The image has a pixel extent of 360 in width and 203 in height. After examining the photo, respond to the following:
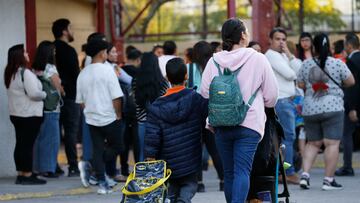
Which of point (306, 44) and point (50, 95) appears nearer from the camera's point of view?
point (50, 95)

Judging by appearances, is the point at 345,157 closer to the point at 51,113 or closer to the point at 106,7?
the point at 51,113

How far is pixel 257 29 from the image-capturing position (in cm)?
1625

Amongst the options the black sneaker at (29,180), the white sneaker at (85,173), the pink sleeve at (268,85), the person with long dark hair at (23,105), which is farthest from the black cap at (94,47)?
the pink sleeve at (268,85)

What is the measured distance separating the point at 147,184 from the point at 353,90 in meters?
5.99

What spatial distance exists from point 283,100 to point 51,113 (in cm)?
315

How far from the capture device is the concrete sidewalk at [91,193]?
11.2 m

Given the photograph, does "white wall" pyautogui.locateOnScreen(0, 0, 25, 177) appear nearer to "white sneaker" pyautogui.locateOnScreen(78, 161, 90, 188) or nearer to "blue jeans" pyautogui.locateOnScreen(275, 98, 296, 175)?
"white sneaker" pyautogui.locateOnScreen(78, 161, 90, 188)

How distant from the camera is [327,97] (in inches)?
468

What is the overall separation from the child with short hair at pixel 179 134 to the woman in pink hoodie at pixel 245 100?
285mm

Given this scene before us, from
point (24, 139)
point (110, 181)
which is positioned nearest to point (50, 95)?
point (24, 139)

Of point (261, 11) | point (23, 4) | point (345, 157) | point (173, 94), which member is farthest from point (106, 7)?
point (173, 94)

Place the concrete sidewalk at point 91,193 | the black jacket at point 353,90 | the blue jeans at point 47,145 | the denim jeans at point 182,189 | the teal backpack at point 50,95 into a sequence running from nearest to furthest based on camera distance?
the denim jeans at point 182,189, the concrete sidewalk at point 91,193, the teal backpack at point 50,95, the blue jeans at point 47,145, the black jacket at point 353,90

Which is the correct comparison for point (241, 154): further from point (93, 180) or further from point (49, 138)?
point (49, 138)

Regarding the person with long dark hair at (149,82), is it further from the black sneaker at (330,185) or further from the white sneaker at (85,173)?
the black sneaker at (330,185)
